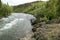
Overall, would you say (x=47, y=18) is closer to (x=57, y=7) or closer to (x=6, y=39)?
(x=57, y=7)

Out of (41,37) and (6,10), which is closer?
(41,37)

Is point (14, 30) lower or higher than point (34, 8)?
higher

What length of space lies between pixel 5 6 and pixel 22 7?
49765mm

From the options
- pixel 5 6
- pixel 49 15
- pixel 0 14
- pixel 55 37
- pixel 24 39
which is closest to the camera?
pixel 55 37

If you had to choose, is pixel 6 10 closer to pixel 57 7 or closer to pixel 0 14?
pixel 0 14

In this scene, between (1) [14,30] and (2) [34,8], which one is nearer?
(1) [14,30]

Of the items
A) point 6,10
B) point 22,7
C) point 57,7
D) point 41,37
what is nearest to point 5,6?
point 6,10

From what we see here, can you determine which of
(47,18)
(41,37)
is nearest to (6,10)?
(47,18)

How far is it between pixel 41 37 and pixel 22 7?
8942cm

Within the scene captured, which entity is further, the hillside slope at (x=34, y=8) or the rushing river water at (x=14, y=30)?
the hillside slope at (x=34, y=8)

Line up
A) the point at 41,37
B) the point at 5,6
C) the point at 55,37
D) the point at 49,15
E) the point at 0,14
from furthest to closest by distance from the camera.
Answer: the point at 5,6
the point at 0,14
the point at 49,15
the point at 41,37
the point at 55,37

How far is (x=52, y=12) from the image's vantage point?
1226 inches

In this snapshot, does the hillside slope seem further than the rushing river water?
Yes

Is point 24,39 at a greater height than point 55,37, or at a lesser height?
lesser
